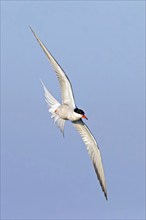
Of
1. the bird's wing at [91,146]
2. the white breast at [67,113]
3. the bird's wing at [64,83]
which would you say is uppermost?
the bird's wing at [64,83]

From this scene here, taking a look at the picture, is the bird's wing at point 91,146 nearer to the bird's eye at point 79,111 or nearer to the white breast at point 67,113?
the white breast at point 67,113

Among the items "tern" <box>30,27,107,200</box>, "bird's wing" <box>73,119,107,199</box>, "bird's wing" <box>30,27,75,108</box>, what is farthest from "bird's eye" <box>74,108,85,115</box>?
"bird's wing" <box>73,119,107,199</box>

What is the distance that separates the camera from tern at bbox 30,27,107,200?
60.8 feet

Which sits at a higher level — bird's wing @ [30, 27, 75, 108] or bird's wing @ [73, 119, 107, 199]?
bird's wing @ [30, 27, 75, 108]

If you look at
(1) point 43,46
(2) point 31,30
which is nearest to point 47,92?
(1) point 43,46

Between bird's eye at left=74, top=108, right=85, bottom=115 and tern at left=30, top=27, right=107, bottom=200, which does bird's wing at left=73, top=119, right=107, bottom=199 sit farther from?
bird's eye at left=74, top=108, right=85, bottom=115

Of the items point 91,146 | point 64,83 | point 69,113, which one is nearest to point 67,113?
point 69,113

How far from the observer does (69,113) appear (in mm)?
18500

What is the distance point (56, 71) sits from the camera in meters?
19.0

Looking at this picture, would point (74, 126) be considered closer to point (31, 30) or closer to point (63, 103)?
point (63, 103)

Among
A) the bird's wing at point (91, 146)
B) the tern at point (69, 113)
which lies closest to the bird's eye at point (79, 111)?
the tern at point (69, 113)

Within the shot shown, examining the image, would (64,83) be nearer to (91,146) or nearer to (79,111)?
(79,111)

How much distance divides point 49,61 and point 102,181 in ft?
14.1

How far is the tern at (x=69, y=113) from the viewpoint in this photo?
60.8ft
